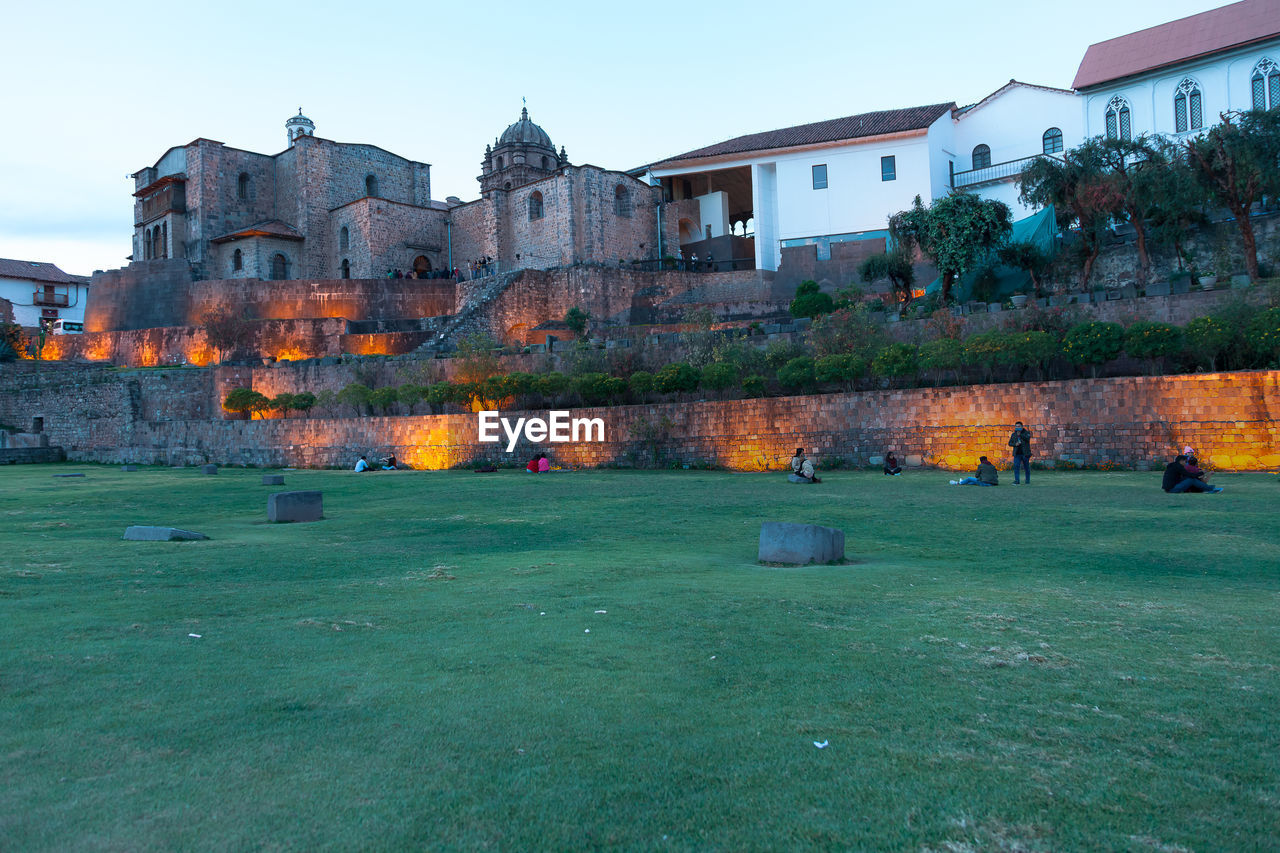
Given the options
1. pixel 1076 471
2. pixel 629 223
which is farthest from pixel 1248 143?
pixel 629 223

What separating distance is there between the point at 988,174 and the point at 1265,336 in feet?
78.6

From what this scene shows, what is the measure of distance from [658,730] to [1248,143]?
2495 centimetres

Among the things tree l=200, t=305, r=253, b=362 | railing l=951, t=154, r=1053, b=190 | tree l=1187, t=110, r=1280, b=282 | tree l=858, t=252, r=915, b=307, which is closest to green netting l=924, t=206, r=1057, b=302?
tree l=858, t=252, r=915, b=307

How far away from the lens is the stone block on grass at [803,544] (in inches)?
295

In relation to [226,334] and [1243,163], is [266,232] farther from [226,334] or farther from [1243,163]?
[1243,163]

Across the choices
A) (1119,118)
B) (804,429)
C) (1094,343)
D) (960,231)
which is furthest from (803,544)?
(1119,118)

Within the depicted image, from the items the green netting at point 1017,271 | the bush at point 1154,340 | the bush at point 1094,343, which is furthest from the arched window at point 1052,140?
the bush at point 1154,340

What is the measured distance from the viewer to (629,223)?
43.5m

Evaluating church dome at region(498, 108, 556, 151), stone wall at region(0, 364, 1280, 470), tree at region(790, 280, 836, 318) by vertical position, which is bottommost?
stone wall at region(0, 364, 1280, 470)

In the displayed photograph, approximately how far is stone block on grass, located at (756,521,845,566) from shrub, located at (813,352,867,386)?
1212 cm

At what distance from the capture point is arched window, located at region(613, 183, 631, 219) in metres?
43.1

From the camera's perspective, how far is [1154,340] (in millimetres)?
16047

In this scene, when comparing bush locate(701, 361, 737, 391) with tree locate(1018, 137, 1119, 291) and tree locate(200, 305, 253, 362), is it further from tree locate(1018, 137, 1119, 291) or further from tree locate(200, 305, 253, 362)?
tree locate(200, 305, 253, 362)

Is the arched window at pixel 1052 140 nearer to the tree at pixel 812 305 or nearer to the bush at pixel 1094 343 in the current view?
the tree at pixel 812 305
